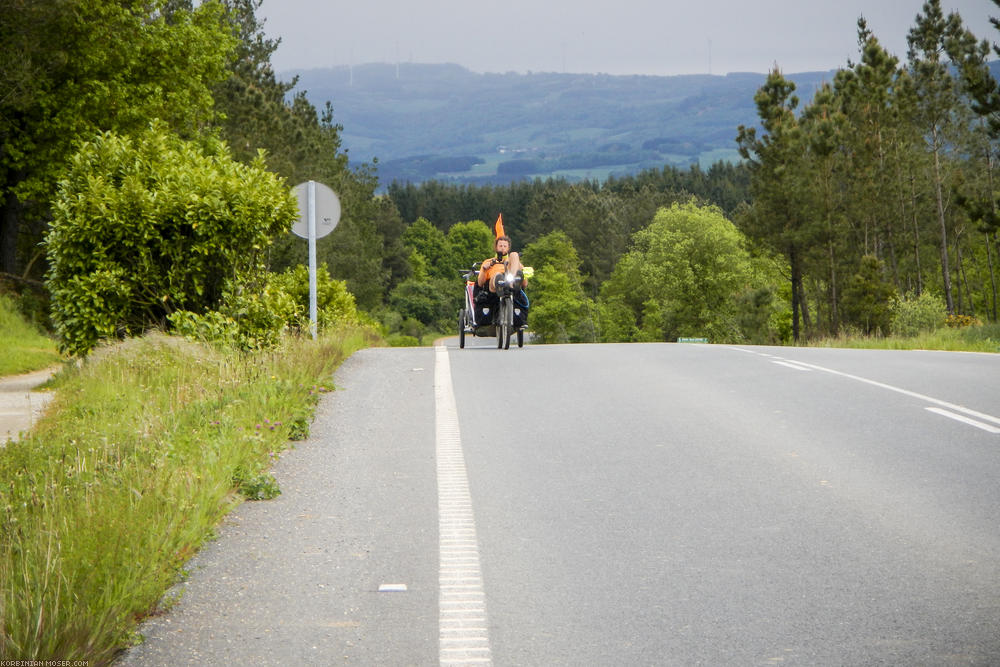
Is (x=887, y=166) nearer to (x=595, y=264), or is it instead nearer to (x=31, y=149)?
→ (x=31, y=149)

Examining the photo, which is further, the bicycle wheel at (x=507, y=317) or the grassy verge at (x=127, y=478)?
the bicycle wheel at (x=507, y=317)

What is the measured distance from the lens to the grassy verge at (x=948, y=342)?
70.2 feet

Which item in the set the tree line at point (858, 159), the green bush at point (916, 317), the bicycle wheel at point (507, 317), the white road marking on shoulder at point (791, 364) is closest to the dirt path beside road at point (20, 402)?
the bicycle wheel at point (507, 317)

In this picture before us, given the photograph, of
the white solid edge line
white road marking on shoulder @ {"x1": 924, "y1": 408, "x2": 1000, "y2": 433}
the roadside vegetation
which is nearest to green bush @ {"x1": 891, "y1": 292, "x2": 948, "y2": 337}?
the roadside vegetation

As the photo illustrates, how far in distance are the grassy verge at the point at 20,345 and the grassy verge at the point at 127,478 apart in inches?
222

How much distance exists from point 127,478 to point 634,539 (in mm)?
2844

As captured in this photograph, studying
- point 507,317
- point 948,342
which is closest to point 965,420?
point 507,317

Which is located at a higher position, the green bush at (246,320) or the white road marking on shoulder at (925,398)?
the green bush at (246,320)

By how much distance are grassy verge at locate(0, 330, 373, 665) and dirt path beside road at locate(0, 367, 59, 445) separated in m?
0.29

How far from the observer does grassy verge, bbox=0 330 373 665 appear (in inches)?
157

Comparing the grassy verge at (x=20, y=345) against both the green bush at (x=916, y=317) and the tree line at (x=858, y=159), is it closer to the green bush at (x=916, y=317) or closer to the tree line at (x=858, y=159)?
the green bush at (x=916, y=317)

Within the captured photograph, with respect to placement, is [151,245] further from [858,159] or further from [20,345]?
[858,159]

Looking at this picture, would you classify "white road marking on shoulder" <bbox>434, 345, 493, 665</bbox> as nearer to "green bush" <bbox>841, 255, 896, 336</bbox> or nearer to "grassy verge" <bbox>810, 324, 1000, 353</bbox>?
"grassy verge" <bbox>810, 324, 1000, 353</bbox>

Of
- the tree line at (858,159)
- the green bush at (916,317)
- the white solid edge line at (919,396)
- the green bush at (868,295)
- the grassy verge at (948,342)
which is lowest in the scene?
the white solid edge line at (919,396)
